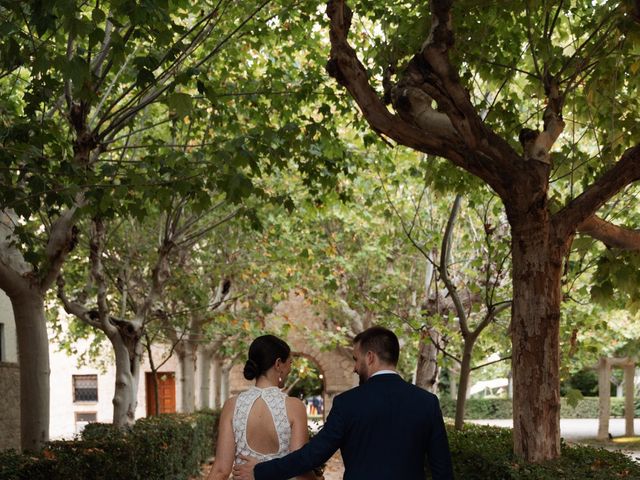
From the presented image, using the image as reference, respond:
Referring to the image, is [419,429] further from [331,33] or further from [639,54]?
[639,54]

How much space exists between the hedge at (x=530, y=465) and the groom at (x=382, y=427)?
216 cm

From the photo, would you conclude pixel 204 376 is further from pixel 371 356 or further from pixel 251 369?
pixel 371 356

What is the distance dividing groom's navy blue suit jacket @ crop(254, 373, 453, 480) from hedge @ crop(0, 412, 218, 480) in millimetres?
4043

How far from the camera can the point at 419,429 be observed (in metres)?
4.93

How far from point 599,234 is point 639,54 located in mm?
2623

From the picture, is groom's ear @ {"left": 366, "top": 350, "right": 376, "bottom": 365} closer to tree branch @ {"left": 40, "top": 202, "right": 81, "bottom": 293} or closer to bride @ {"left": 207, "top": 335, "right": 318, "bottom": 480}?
bride @ {"left": 207, "top": 335, "right": 318, "bottom": 480}

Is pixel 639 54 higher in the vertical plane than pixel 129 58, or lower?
lower

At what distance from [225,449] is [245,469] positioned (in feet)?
0.75

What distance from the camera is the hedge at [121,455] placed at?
340 inches

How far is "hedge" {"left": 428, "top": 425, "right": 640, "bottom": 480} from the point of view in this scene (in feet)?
22.9

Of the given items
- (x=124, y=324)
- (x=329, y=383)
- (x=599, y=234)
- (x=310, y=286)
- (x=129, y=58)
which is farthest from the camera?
(x=329, y=383)

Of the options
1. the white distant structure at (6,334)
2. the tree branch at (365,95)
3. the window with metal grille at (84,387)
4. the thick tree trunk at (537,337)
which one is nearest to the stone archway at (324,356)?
the window with metal grille at (84,387)

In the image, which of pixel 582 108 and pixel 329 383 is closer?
pixel 582 108

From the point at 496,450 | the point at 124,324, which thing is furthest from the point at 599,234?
the point at 124,324
